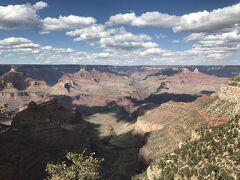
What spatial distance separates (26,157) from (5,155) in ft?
33.9

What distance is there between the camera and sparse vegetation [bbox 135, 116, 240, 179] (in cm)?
7694

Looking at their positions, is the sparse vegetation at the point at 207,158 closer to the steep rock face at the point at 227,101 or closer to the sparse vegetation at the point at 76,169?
the sparse vegetation at the point at 76,169

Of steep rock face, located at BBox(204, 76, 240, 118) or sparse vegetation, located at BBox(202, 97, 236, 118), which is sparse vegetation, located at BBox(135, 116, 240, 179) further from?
steep rock face, located at BBox(204, 76, 240, 118)

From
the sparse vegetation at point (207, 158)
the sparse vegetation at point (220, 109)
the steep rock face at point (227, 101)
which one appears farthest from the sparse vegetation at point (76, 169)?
the steep rock face at point (227, 101)

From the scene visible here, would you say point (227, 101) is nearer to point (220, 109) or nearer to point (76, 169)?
point (220, 109)

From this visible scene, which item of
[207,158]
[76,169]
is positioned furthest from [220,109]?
[76,169]

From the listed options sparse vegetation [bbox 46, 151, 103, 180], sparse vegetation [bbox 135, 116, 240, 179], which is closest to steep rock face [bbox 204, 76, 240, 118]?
sparse vegetation [bbox 135, 116, 240, 179]

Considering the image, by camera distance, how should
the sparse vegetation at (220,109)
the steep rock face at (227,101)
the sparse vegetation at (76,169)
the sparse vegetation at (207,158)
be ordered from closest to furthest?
1. the sparse vegetation at (76,169)
2. the sparse vegetation at (207,158)
3. the sparse vegetation at (220,109)
4. the steep rock face at (227,101)

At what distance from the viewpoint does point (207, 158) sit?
8638cm

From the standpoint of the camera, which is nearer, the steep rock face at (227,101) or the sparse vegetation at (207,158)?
the sparse vegetation at (207,158)

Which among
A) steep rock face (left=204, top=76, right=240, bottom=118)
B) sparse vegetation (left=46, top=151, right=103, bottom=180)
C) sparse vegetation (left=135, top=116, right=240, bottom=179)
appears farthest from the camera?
steep rock face (left=204, top=76, right=240, bottom=118)

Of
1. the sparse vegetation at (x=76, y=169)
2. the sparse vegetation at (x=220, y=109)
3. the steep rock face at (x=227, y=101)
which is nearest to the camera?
the sparse vegetation at (x=76, y=169)

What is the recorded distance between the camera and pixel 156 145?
18138 cm

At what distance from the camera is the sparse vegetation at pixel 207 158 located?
7694cm
